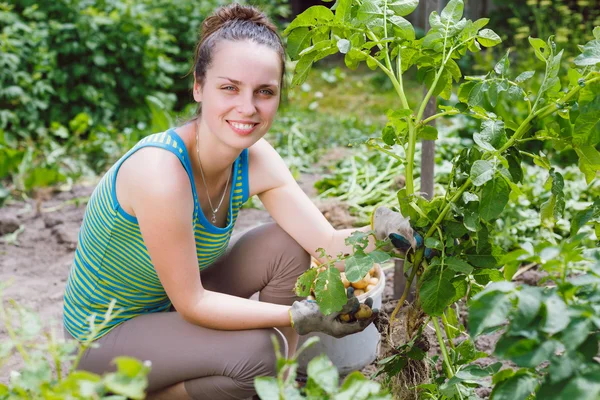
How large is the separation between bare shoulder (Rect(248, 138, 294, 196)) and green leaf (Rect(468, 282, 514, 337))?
1.19m

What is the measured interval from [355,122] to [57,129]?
2.12 m

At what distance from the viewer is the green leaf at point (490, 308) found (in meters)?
1.01

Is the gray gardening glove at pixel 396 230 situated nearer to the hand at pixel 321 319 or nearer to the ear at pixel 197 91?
the hand at pixel 321 319

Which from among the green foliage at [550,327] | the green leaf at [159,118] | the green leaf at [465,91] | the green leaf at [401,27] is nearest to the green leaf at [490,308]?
the green foliage at [550,327]

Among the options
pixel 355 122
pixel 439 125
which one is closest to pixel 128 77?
pixel 355 122

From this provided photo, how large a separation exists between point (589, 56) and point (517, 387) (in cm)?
68

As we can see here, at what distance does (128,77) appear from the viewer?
4.97 meters

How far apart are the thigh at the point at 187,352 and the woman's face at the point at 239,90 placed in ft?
1.75

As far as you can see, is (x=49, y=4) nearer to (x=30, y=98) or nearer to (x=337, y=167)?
(x=30, y=98)

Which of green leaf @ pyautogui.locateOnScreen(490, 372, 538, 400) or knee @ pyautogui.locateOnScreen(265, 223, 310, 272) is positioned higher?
green leaf @ pyautogui.locateOnScreen(490, 372, 538, 400)

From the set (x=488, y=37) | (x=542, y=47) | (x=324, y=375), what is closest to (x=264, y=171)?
(x=488, y=37)

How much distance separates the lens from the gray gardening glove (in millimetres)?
1796

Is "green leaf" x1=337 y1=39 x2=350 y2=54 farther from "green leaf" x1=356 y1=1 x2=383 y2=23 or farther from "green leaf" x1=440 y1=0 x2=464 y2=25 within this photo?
"green leaf" x1=440 y1=0 x2=464 y2=25

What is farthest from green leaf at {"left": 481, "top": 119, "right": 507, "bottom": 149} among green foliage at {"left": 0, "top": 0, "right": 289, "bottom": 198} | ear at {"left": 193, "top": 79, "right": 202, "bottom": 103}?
green foliage at {"left": 0, "top": 0, "right": 289, "bottom": 198}
